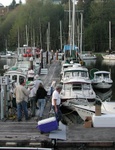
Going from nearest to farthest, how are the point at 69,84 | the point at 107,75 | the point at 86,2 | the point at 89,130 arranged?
the point at 89,130 → the point at 69,84 → the point at 107,75 → the point at 86,2

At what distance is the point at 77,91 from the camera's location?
27.4 metres

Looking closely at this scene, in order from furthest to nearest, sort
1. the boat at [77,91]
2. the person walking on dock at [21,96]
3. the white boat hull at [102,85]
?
the white boat hull at [102,85] < the boat at [77,91] < the person walking on dock at [21,96]

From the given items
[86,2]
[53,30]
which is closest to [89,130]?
[53,30]

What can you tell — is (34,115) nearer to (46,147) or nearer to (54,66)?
(46,147)

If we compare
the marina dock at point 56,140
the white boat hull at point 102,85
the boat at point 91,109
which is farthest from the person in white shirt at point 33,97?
the white boat hull at point 102,85

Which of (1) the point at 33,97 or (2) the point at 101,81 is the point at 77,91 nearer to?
(1) the point at 33,97

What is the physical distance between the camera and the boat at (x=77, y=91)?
85.5ft

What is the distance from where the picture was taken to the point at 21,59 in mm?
44562

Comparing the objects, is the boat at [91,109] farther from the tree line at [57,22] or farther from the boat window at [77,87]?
the tree line at [57,22]

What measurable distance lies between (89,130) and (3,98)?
4.53 metres

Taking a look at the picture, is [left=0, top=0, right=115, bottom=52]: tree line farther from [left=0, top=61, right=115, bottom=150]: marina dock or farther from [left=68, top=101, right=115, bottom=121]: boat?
[left=0, top=61, right=115, bottom=150]: marina dock

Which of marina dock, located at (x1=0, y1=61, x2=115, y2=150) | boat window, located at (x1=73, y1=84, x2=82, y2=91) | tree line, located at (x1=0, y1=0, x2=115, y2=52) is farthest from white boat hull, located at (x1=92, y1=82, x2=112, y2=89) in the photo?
tree line, located at (x1=0, y1=0, x2=115, y2=52)

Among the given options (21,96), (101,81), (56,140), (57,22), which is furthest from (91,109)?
(57,22)

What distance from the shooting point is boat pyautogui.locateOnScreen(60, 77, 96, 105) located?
26.0 m
